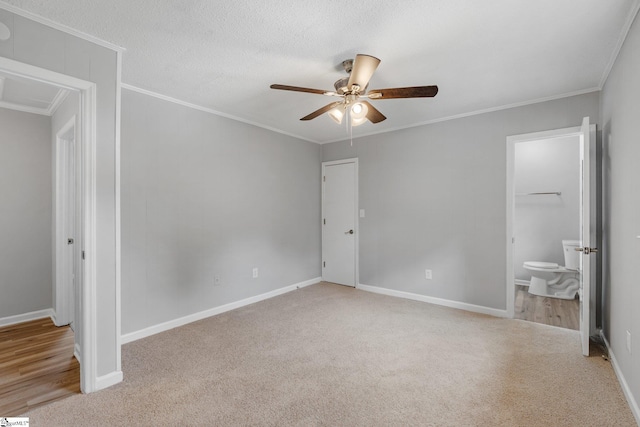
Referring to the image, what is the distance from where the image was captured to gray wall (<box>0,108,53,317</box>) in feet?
10.7

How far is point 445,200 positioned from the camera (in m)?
3.90

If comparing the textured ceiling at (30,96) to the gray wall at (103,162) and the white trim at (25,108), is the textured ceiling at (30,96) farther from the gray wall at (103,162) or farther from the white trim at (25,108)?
the gray wall at (103,162)

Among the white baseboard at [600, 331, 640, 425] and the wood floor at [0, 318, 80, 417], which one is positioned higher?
the white baseboard at [600, 331, 640, 425]

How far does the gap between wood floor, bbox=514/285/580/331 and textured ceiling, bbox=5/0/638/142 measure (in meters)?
2.42

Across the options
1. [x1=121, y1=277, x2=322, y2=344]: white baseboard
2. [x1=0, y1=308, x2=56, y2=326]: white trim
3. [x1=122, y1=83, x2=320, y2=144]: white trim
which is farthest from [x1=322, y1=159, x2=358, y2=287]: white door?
[x1=0, y1=308, x2=56, y2=326]: white trim

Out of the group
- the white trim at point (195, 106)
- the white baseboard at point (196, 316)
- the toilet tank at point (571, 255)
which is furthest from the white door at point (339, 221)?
the toilet tank at point (571, 255)

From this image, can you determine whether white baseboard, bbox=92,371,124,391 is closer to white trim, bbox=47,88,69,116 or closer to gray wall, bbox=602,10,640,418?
white trim, bbox=47,88,69,116

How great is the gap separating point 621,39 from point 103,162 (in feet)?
11.9

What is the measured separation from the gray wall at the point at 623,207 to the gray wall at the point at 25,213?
527cm

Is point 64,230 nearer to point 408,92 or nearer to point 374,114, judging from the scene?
point 374,114

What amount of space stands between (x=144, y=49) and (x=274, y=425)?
105 inches

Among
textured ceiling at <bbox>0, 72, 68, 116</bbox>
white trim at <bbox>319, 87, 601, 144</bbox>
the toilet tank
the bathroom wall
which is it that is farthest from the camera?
the bathroom wall

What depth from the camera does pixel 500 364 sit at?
7.97ft

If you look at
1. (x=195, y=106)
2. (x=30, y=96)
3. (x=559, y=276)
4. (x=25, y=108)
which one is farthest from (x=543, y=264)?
(x=25, y=108)
